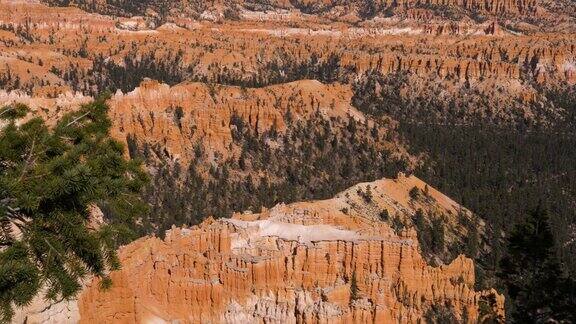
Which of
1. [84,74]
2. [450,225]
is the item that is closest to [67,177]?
[450,225]

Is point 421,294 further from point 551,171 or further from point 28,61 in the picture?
point 28,61

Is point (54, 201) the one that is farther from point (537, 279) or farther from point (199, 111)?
point (199, 111)

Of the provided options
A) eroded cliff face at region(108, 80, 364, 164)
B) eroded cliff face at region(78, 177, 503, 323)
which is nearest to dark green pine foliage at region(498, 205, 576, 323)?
eroded cliff face at region(78, 177, 503, 323)

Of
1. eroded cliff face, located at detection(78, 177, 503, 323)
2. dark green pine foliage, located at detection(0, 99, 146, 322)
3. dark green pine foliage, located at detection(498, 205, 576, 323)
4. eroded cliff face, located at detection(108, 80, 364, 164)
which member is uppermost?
dark green pine foliage, located at detection(0, 99, 146, 322)

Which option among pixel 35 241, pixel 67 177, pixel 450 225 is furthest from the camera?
pixel 450 225

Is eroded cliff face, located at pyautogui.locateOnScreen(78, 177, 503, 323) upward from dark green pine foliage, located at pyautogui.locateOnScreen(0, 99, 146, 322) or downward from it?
downward

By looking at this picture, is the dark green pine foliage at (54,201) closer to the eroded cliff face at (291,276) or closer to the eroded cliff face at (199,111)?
the eroded cliff face at (291,276)

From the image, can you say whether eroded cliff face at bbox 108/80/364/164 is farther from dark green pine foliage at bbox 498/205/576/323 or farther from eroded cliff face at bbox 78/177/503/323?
dark green pine foliage at bbox 498/205/576/323
